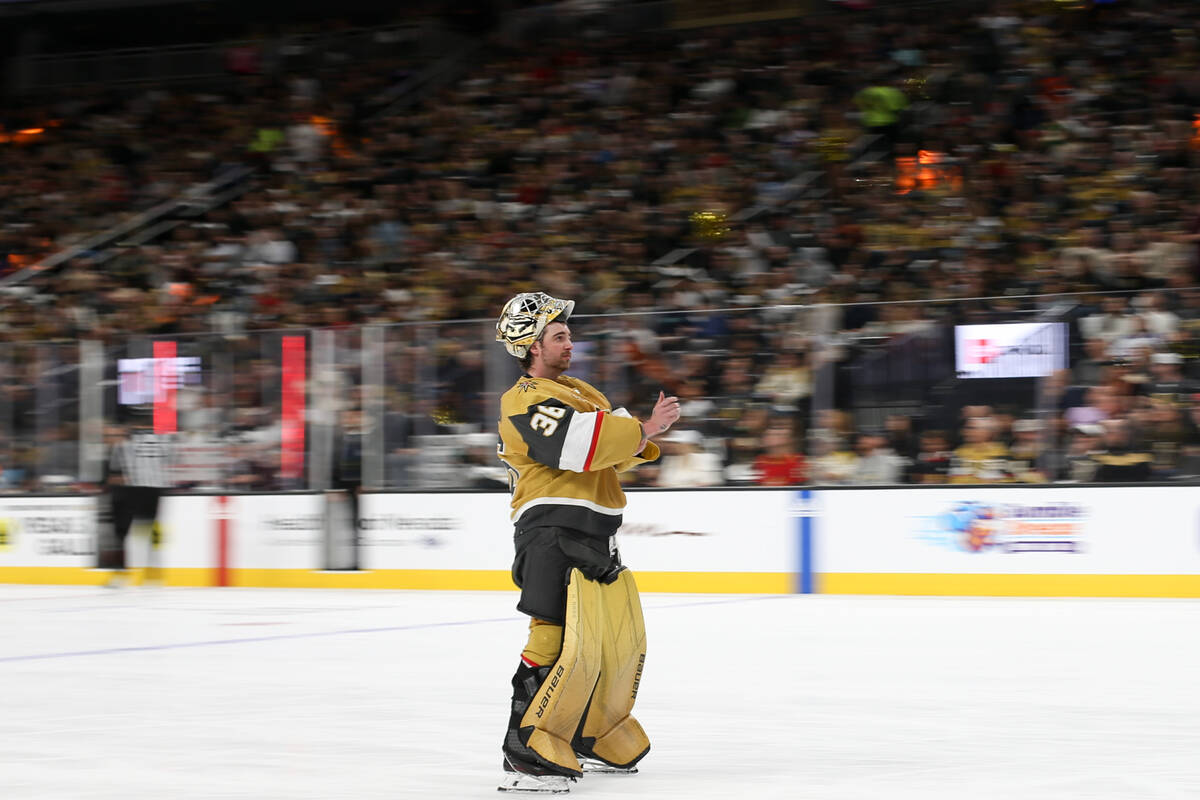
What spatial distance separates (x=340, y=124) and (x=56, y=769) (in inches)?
614

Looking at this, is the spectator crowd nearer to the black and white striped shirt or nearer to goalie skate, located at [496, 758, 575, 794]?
the black and white striped shirt

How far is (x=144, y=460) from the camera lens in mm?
14453

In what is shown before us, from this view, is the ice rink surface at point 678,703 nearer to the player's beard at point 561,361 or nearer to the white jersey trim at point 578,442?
the white jersey trim at point 578,442

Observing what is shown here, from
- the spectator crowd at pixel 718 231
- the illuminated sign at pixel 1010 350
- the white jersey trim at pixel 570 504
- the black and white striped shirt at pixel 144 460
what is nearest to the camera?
the white jersey trim at pixel 570 504

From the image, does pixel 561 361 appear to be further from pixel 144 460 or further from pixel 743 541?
pixel 144 460

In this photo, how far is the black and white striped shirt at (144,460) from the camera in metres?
14.4

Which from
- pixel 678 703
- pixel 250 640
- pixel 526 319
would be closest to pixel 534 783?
pixel 526 319

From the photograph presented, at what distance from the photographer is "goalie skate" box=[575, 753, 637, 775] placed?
15.5 ft

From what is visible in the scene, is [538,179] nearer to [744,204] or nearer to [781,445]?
[744,204]

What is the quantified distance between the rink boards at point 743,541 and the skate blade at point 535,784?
8.01 metres

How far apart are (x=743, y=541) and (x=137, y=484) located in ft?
18.5

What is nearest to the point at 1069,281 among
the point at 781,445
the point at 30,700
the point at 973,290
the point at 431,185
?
the point at 973,290

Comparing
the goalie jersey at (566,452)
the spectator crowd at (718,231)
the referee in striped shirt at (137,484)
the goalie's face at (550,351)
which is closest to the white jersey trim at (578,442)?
the goalie jersey at (566,452)

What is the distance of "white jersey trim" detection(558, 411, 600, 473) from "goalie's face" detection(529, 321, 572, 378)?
0.32 meters
